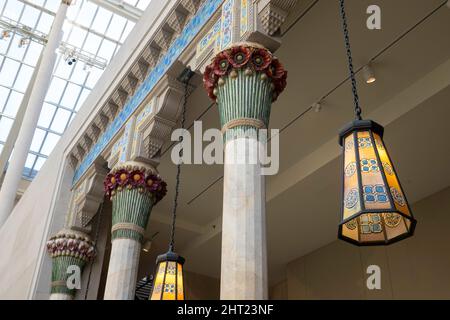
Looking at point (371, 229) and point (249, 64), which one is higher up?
point (249, 64)

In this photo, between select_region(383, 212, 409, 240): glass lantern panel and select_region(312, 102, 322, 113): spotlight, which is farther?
select_region(312, 102, 322, 113): spotlight

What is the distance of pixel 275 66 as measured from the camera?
429cm

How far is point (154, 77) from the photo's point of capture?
255 inches

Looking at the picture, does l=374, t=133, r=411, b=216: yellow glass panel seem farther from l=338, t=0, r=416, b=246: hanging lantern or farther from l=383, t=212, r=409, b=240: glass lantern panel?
l=383, t=212, r=409, b=240: glass lantern panel

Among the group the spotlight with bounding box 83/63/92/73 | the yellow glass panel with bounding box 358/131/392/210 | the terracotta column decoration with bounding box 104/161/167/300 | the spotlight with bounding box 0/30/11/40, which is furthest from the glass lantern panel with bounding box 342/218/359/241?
the spotlight with bounding box 83/63/92/73

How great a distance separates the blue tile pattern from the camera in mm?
5484

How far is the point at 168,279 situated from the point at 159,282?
8 centimetres

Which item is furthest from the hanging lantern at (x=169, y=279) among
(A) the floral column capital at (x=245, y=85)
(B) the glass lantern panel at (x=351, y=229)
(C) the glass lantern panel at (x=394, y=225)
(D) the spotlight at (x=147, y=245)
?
(D) the spotlight at (x=147, y=245)

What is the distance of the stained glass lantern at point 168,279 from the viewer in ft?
14.6

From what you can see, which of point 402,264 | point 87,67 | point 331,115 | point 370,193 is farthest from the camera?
point 87,67

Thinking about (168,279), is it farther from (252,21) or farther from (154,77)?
(154,77)

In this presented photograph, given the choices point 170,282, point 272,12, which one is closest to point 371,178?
point 272,12

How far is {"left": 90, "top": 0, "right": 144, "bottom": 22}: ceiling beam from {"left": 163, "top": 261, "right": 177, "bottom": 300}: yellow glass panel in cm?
1368
